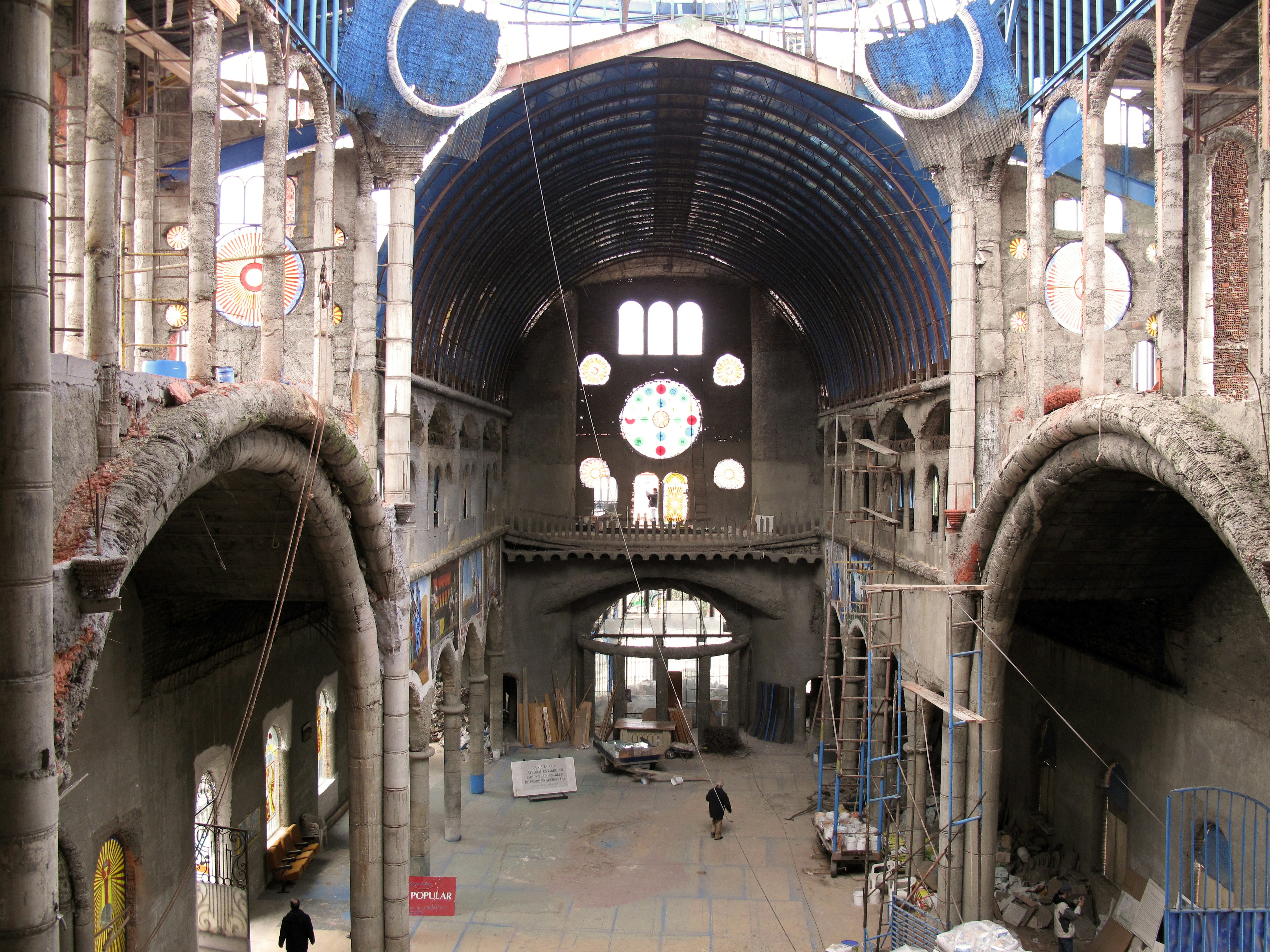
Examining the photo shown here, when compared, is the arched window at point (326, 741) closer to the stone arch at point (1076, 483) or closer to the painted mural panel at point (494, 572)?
the painted mural panel at point (494, 572)

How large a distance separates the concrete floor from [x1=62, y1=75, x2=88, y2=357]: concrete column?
10733 mm

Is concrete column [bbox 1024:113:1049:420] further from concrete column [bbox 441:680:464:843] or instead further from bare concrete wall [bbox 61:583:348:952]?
concrete column [bbox 441:680:464:843]

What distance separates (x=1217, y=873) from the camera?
1370cm

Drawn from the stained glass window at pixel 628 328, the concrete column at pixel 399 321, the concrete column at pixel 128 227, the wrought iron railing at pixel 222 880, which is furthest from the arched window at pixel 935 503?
the stained glass window at pixel 628 328

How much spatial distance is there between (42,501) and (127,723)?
29.2ft

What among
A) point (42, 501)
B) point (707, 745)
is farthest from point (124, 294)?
point (707, 745)

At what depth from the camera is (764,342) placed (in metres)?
36.1

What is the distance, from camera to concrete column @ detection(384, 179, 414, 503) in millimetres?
16672

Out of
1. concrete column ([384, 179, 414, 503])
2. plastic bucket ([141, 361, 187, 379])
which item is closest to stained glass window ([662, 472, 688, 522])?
concrete column ([384, 179, 414, 503])

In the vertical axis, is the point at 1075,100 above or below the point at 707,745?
above

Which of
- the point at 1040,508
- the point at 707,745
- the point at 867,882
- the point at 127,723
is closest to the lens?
the point at 127,723

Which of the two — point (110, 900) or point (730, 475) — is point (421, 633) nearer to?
point (110, 900)

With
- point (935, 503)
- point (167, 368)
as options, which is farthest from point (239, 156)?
point (935, 503)

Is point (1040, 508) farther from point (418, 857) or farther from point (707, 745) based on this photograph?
point (707, 745)
